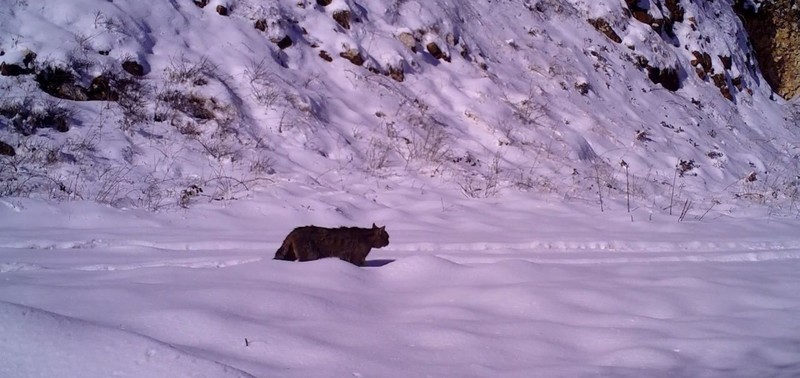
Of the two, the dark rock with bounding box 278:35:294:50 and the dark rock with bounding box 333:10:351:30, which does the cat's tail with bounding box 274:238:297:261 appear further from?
the dark rock with bounding box 333:10:351:30

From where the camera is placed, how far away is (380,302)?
3.24 metres

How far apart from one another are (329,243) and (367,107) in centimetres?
571

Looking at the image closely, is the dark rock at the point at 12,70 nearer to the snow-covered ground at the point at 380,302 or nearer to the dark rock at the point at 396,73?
the snow-covered ground at the point at 380,302

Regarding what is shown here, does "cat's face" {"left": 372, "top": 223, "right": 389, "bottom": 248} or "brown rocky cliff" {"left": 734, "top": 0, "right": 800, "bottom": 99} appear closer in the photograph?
"cat's face" {"left": 372, "top": 223, "right": 389, "bottom": 248}

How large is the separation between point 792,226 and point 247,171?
6.80 m

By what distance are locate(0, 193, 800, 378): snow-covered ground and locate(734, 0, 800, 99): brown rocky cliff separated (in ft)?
54.6

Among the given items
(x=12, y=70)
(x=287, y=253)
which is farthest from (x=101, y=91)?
(x=287, y=253)

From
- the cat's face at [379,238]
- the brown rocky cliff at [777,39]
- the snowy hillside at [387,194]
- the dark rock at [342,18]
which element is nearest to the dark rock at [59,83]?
the snowy hillside at [387,194]

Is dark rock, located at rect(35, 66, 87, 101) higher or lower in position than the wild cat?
higher

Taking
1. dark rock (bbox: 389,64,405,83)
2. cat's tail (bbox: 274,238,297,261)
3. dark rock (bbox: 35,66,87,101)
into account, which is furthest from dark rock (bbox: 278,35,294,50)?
cat's tail (bbox: 274,238,297,261)

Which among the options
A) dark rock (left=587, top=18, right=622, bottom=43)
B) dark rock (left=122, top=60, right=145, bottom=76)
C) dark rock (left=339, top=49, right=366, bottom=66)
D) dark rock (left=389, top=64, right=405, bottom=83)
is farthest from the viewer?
dark rock (left=587, top=18, right=622, bottom=43)

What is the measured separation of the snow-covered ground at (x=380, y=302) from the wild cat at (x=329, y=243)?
0.20 metres

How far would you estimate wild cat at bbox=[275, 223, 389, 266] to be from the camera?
4059 millimetres

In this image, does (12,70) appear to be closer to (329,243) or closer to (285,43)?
(285,43)
